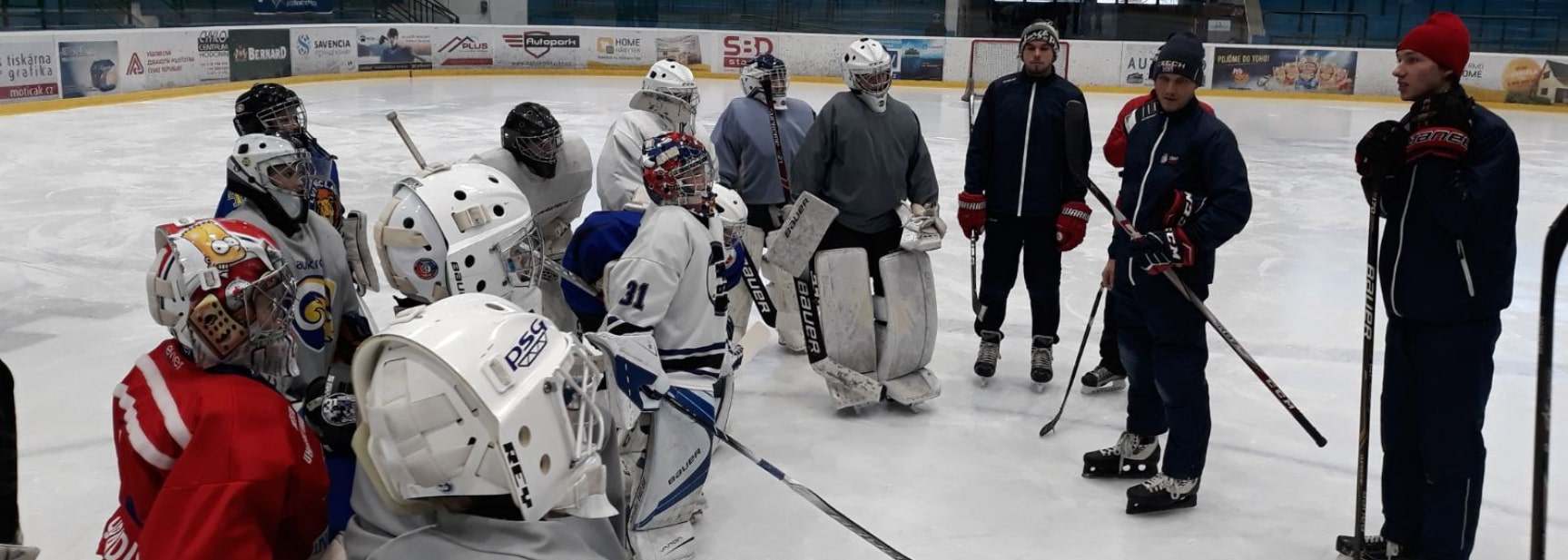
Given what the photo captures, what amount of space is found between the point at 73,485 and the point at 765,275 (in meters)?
3.06

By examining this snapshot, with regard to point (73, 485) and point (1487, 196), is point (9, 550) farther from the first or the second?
point (1487, 196)

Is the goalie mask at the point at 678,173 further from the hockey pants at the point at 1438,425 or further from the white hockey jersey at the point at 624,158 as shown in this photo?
the hockey pants at the point at 1438,425

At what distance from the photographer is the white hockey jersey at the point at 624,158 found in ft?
15.3

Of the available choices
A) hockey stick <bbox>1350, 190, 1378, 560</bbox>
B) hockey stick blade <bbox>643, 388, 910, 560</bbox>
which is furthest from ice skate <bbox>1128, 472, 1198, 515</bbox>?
hockey stick blade <bbox>643, 388, 910, 560</bbox>

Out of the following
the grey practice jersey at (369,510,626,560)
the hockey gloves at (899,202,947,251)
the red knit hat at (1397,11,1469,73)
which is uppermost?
the red knit hat at (1397,11,1469,73)

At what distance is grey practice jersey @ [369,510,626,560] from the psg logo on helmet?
47.1 inches

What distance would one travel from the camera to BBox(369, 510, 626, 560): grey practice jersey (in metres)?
1.40

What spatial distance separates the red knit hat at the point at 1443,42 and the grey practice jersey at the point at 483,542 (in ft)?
8.34

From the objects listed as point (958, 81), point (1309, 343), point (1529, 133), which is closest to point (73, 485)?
point (1309, 343)

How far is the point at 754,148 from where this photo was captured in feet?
17.9

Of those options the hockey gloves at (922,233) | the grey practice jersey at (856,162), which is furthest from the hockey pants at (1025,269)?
the grey practice jersey at (856,162)

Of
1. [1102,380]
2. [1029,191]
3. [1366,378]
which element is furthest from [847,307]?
[1366,378]

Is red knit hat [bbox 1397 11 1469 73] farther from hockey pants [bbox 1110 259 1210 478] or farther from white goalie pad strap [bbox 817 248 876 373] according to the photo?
white goalie pad strap [bbox 817 248 876 373]

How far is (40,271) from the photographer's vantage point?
6.71 m
